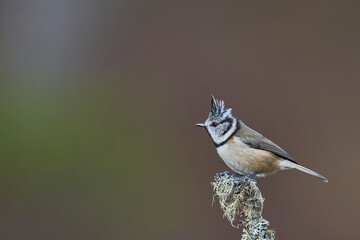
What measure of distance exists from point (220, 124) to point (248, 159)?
316 millimetres

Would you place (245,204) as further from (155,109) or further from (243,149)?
(155,109)

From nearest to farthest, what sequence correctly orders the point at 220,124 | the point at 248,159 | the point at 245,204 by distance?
1. the point at 245,204
2. the point at 248,159
3. the point at 220,124

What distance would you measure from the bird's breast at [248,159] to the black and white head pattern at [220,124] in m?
0.08

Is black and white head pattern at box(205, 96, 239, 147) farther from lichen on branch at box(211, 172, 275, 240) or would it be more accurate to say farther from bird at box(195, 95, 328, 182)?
lichen on branch at box(211, 172, 275, 240)

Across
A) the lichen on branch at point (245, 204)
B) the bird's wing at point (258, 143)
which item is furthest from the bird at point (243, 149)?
the lichen on branch at point (245, 204)

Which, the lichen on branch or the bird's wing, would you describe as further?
the bird's wing

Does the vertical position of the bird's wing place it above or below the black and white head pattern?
below

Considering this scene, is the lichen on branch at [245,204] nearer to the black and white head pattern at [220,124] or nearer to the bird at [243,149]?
the bird at [243,149]

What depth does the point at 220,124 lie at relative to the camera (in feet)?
10.7

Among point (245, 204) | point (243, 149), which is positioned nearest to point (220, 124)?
point (243, 149)

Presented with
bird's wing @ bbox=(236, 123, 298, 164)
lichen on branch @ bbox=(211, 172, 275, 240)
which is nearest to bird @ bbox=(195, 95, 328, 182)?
bird's wing @ bbox=(236, 123, 298, 164)

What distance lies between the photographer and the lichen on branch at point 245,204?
6.94 feet

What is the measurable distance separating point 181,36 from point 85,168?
2.05m

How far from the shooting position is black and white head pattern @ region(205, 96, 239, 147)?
3.22 metres
